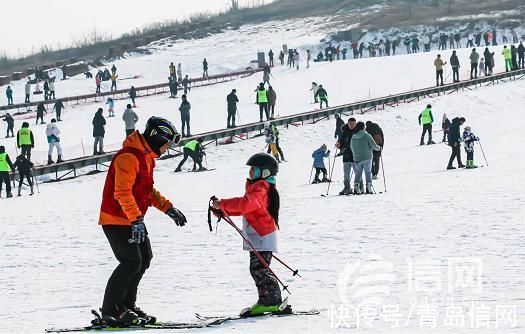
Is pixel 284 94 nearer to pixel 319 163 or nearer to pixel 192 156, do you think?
pixel 192 156

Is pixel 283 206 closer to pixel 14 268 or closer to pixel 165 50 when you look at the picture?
pixel 14 268

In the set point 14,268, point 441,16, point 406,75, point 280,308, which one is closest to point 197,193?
point 14,268

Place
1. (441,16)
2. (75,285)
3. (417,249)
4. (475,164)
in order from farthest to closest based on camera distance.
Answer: (441,16)
(475,164)
(417,249)
(75,285)

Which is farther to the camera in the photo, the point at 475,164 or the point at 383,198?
the point at 475,164

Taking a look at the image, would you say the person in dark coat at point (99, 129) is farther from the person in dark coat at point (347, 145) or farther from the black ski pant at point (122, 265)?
the black ski pant at point (122, 265)

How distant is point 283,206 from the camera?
16703mm

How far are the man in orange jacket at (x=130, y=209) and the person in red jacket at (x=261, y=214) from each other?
0.51 m

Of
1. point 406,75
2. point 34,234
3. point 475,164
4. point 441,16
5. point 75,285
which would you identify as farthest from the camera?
point 441,16

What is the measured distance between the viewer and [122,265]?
24.0ft

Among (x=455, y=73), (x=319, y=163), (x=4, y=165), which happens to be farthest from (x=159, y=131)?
(x=455, y=73)

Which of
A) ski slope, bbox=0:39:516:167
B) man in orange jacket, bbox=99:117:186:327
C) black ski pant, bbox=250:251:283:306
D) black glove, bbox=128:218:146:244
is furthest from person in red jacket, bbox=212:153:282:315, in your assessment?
ski slope, bbox=0:39:516:167

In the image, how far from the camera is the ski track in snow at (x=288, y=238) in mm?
8789

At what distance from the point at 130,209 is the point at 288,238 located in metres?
6.08

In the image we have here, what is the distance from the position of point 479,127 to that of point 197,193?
1375 centimetres
